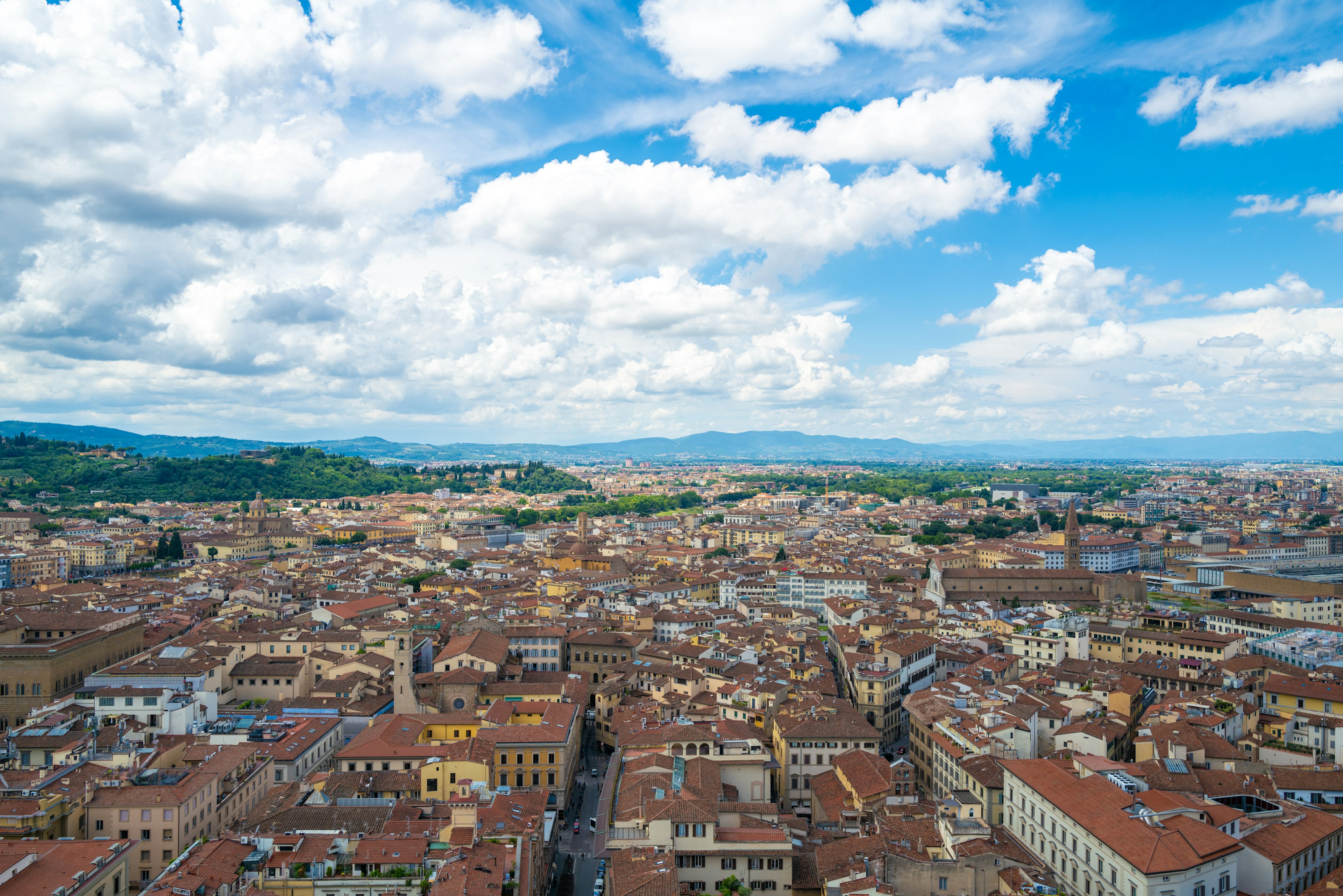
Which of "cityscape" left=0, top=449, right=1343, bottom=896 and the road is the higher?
"cityscape" left=0, top=449, right=1343, bottom=896

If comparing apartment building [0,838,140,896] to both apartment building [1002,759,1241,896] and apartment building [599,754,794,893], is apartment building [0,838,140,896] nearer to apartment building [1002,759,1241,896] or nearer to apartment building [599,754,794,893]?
apartment building [599,754,794,893]

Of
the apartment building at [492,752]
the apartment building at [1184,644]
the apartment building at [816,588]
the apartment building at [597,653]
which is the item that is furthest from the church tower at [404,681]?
the apartment building at [1184,644]

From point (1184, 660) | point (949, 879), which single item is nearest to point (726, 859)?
point (949, 879)

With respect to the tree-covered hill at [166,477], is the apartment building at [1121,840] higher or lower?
lower

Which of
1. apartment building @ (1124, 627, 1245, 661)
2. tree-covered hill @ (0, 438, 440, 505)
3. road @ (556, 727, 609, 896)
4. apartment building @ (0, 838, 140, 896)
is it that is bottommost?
road @ (556, 727, 609, 896)

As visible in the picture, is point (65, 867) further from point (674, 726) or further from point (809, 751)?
point (809, 751)

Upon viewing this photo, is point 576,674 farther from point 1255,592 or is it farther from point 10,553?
point 10,553

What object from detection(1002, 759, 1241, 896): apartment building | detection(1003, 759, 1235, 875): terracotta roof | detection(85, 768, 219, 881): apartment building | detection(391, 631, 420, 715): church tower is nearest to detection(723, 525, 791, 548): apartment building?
detection(391, 631, 420, 715): church tower

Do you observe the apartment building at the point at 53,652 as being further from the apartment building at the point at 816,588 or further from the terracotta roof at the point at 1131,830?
the apartment building at the point at 816,588

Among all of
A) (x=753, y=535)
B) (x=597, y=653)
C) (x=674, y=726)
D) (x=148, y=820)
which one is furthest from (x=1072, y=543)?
(x=148, y=820)
